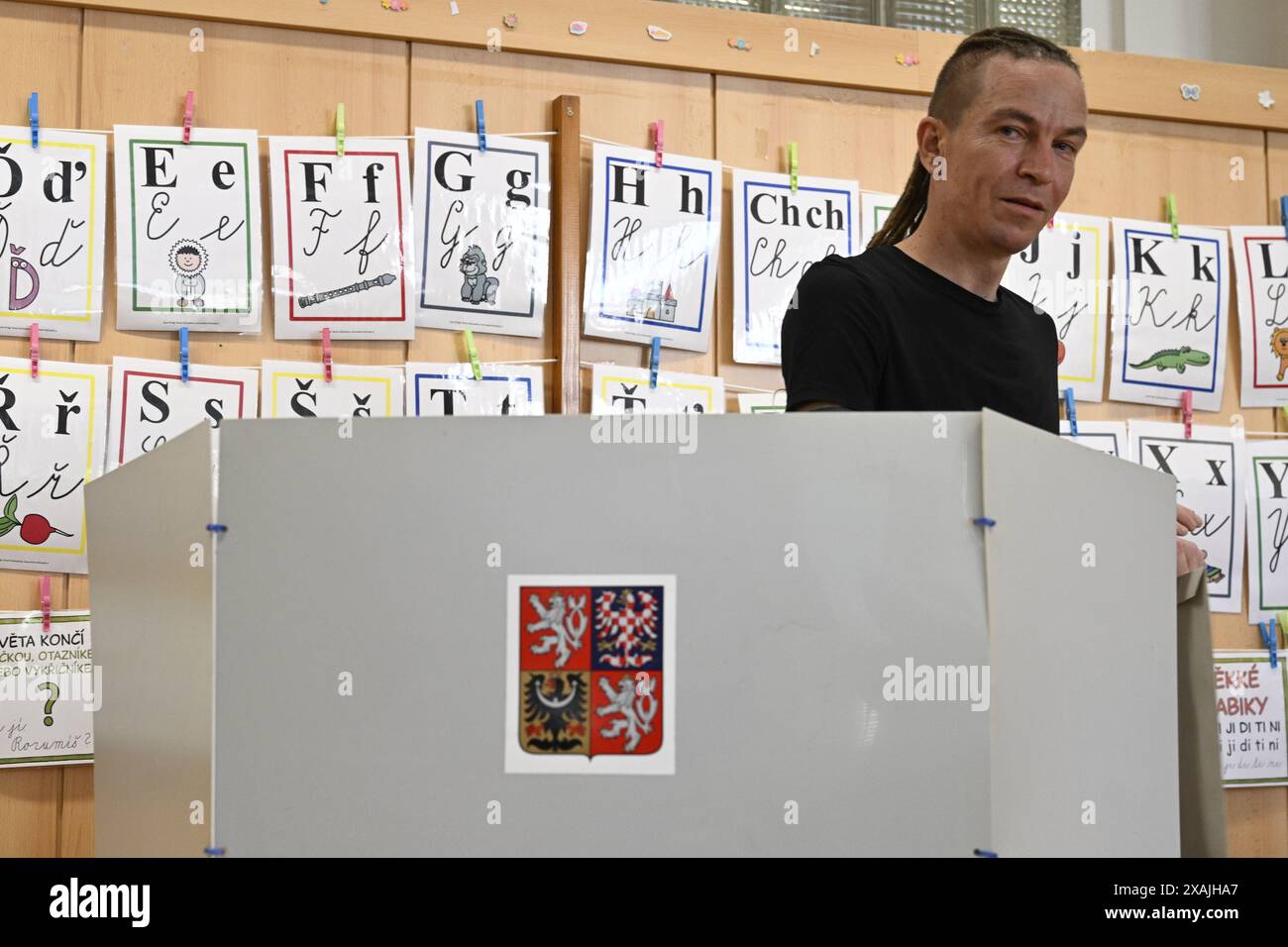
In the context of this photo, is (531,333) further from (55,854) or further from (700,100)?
(55,854)

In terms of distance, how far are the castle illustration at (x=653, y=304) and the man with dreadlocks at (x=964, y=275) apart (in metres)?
1.09

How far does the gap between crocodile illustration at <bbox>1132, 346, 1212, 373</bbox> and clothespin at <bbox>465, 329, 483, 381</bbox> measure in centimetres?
131

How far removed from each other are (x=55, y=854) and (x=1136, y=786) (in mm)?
1831

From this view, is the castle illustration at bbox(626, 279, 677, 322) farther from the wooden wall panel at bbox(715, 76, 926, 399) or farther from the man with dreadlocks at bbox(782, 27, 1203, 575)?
the man with dreadlocks at bbox(782, 27, 1203, 575)

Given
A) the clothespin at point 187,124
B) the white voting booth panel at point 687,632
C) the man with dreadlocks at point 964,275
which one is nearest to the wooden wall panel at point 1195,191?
the man with dreadlocks at point 964,275

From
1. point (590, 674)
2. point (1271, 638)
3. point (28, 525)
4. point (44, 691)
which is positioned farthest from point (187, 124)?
point (1271, 638)

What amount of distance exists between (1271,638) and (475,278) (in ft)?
5.57

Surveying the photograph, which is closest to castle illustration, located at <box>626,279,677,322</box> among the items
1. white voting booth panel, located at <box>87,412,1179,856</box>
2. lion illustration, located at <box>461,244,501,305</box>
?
lion illustration, located at <box>461,244,501,305</box>

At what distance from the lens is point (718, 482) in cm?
79

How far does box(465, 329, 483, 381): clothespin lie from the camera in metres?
2.36

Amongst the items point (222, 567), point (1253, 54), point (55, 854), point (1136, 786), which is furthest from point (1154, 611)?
point (1253, 54)

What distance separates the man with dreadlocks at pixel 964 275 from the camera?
1217mm

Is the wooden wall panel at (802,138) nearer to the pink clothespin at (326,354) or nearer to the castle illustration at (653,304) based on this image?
the castle illustration at (653,304)

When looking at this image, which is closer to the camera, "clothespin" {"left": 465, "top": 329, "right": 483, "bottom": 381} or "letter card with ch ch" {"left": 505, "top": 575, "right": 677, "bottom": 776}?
"letter card with ch ch" {"left": 505, "top": 575, "right": 677, "bottom": 776}
